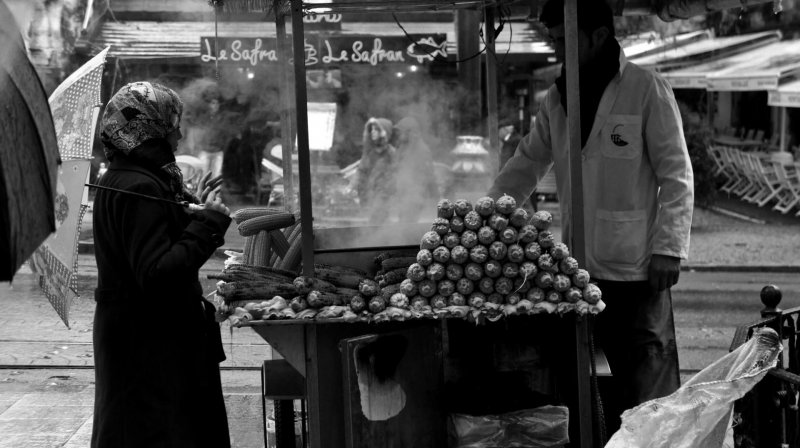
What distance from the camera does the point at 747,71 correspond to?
16.9m

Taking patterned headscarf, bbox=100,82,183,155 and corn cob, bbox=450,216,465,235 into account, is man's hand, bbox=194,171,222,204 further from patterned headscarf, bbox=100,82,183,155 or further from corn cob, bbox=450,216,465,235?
corn cob, bbox=450,216,465,235

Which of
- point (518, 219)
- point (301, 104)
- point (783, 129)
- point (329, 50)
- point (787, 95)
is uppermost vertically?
point (329, 50)

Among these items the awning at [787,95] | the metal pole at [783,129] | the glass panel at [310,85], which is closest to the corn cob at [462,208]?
the glass panel at [310,85]

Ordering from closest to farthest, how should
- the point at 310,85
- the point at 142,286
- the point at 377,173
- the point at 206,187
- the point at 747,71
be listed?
1. the point at 142,286
2. the point at 206,187
3. the point at 377,173
4. the point at 310,85
5. the point at 747,71

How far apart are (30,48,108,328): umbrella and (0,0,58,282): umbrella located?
48.5 inches

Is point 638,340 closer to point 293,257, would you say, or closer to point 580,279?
point 580,279

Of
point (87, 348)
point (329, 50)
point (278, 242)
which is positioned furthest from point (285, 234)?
point (329, 50)

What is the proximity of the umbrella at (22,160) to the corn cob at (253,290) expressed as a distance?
63.9 inches

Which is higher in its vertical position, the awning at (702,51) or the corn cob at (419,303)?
the awning at (702,51)

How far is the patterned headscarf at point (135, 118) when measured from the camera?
3.47m

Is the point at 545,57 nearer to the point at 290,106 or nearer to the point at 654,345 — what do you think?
the point at 290,106

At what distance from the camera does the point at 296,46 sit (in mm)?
3568

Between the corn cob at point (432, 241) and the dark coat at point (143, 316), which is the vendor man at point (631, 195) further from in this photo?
the dark coat at point (143, 316)

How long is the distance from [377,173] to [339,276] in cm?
345
